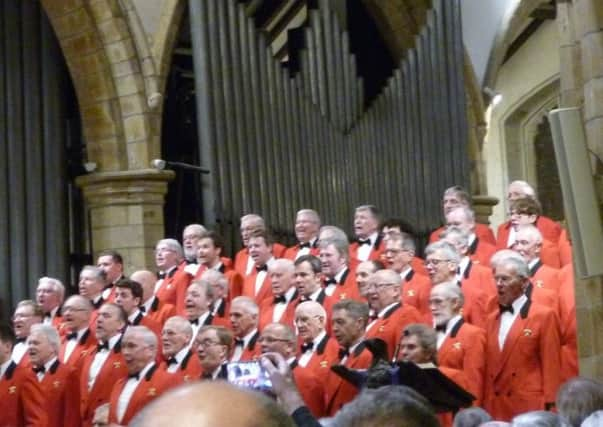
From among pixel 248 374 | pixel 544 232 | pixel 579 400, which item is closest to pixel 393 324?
pixel 544 232

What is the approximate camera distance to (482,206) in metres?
12.9

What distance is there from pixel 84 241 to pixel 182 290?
11.9 feet

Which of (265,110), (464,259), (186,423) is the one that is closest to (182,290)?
(464,259)

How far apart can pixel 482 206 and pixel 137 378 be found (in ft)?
24.2

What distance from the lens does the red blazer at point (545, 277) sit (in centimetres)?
604

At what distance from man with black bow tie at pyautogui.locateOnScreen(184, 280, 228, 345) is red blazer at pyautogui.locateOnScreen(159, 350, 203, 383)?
427 millimetres

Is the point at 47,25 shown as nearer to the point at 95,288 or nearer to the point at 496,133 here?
the point at 95,288

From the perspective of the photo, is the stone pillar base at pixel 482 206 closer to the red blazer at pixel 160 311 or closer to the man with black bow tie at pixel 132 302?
the red blazer at pixel 160 311

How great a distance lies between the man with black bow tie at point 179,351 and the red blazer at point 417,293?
1.05 m

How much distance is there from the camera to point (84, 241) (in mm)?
10906

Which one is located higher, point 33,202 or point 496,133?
point 496,133

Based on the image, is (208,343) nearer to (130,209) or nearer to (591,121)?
(591,121)

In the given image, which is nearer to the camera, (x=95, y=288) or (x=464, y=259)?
(x=464, y=259)

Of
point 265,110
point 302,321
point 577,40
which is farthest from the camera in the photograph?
point 265,110
